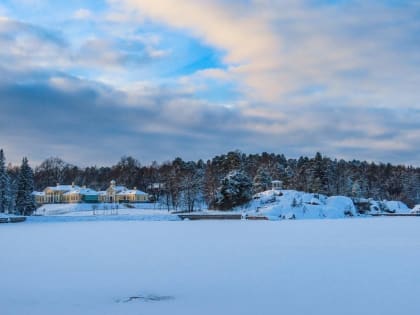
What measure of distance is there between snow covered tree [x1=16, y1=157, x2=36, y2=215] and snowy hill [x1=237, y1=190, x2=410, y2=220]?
1100 inches

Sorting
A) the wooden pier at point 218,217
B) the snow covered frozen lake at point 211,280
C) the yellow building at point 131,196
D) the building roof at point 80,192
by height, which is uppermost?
the building roof at point 80,192

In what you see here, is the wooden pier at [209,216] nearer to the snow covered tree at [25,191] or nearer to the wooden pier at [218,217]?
the wooden pier at [218,217]

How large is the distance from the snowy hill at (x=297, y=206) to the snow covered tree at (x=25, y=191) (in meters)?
27.9

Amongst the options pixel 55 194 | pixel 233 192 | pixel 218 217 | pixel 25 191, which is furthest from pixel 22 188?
pixel 55 194

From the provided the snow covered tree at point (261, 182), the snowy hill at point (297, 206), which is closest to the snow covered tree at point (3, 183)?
Result: the snowy hill at point (297, 206)

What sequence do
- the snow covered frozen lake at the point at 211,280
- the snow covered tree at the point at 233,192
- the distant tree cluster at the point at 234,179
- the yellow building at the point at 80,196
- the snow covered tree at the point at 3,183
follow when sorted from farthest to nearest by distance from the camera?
1. the yellow building at the point at 80,196
2. the distant tree cluster at the point at 234,179
3. the snow covered tree at the point at 233,192
4. the snow covered tree at the point at 3,183
5. the snow covered frozen lake at the point at 211,280

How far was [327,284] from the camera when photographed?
39.0 ft

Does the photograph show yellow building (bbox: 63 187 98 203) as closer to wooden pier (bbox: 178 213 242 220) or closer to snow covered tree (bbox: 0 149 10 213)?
snow covered tree (bbox: 0 149 10 213)

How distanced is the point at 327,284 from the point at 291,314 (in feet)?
10.9

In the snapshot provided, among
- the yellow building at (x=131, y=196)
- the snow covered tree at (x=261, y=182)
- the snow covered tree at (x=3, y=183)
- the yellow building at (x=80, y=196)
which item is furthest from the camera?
the yellow building at (x=131, y=196)

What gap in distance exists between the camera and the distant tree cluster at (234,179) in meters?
73.6

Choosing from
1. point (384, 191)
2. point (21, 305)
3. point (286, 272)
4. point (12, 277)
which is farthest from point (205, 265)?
point (384, 191)

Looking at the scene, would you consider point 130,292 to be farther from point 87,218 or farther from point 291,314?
point 87,218

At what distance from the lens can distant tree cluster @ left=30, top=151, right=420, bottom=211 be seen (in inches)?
2899
